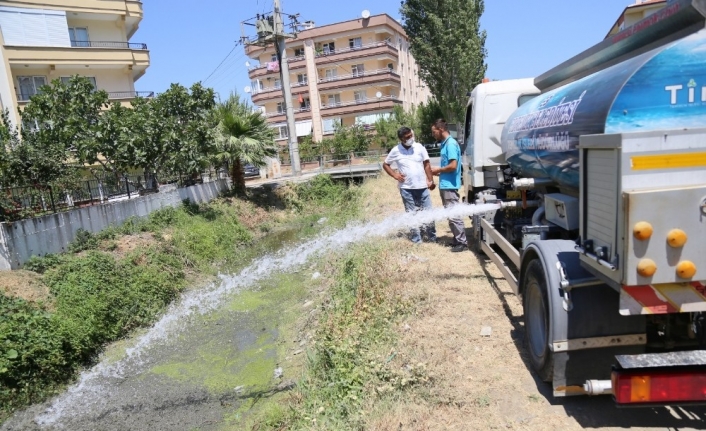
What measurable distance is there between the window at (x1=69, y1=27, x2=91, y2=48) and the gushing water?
23081 mm

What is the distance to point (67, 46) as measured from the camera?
87.2 feet

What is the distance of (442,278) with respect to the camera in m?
6.07

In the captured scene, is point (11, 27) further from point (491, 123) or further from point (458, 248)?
point (458, 248)

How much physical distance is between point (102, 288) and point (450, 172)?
6602 millimetres

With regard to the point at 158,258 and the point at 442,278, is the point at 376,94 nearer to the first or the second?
the point at 158,258

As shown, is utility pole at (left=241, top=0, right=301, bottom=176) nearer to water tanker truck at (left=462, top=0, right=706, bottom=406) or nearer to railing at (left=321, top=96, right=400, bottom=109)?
railing at (left=321, top=96, right=400, bottom=109)

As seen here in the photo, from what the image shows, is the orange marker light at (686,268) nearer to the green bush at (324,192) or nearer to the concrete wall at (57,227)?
the concrete wall at (57,227)

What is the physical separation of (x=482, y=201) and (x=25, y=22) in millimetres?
28997

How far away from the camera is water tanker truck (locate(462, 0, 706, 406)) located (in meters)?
2.44

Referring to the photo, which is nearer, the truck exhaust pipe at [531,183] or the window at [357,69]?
the truck exhaust pipe at [531,183]

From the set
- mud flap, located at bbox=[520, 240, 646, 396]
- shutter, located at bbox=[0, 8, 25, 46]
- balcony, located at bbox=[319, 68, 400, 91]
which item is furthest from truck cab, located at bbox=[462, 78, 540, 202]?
balcony, located at bbox=[319, 68, 400, 91]

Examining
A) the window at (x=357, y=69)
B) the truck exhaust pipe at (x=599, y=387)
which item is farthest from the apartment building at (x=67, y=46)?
the truck exhaust pipe at (x=599, y=387)

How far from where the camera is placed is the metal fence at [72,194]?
9.54 m

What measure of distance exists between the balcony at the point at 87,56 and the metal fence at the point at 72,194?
14.1 metres
